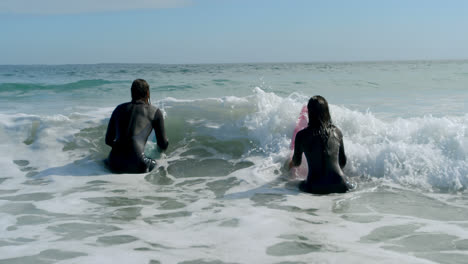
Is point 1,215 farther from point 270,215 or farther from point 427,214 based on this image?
point 427,214

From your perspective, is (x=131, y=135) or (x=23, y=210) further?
(x=131, y=135)

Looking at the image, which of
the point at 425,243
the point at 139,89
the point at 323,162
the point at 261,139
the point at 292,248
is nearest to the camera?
the point at 292,248

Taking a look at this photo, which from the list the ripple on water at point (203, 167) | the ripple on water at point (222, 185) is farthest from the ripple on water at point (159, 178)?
the ripple on water at point (222, 185)

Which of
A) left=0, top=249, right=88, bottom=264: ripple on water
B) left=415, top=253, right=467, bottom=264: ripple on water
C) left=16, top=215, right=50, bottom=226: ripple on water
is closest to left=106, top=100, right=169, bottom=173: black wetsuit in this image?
left=16, top=215, right=50, bottom=226: ripple on water

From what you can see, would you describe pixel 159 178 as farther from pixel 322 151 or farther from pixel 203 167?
pixel 322 151

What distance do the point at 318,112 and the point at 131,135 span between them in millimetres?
2496

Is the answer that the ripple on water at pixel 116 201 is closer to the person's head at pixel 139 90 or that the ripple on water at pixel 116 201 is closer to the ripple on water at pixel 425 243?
the person's head at pixel 139 90

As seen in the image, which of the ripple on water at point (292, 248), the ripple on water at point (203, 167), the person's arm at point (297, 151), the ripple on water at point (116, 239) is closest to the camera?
the ripple on water at point (292, 248)

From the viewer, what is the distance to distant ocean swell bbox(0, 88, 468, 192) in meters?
5.50

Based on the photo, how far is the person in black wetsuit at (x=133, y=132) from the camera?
18.5ft

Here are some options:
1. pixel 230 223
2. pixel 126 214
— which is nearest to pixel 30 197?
pixel 126 214

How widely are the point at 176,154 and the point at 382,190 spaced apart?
3.31 meters

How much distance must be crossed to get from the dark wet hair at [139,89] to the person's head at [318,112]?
7.74 ft

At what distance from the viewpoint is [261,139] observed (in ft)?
22.5
